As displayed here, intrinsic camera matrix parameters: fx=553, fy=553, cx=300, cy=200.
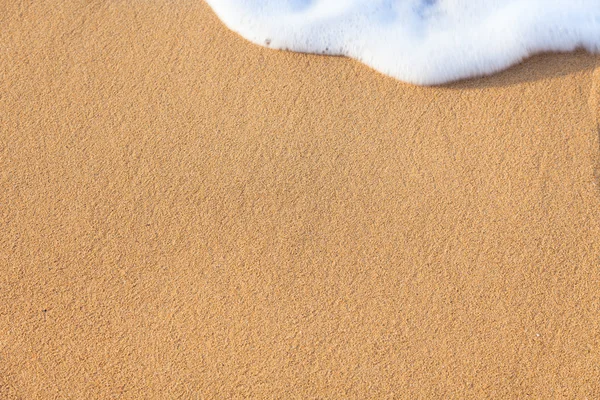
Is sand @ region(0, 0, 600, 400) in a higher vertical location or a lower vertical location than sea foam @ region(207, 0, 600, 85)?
lower

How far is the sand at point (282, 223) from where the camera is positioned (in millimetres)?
1433

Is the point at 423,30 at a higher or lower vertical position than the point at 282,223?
higher

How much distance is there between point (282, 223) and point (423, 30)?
83 cm

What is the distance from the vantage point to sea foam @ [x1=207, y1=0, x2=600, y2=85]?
1.73 m

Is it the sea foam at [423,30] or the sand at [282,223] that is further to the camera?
the sea foam at [423,30]

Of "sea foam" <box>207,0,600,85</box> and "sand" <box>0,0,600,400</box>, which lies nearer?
"sand" <box>0,0,600,400</box>

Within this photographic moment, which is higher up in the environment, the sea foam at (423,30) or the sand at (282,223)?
the sea foam at (423,30)

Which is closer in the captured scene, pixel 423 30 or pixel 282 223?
pixel 282 223

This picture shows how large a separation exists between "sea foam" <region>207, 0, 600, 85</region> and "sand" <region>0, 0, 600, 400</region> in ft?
0.21

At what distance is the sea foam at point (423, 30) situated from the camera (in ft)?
5.67

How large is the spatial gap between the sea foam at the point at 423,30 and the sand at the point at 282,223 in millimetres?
63

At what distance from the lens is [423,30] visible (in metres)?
1.84

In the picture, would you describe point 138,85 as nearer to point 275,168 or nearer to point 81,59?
point 81,59

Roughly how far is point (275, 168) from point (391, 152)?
0.35 m
